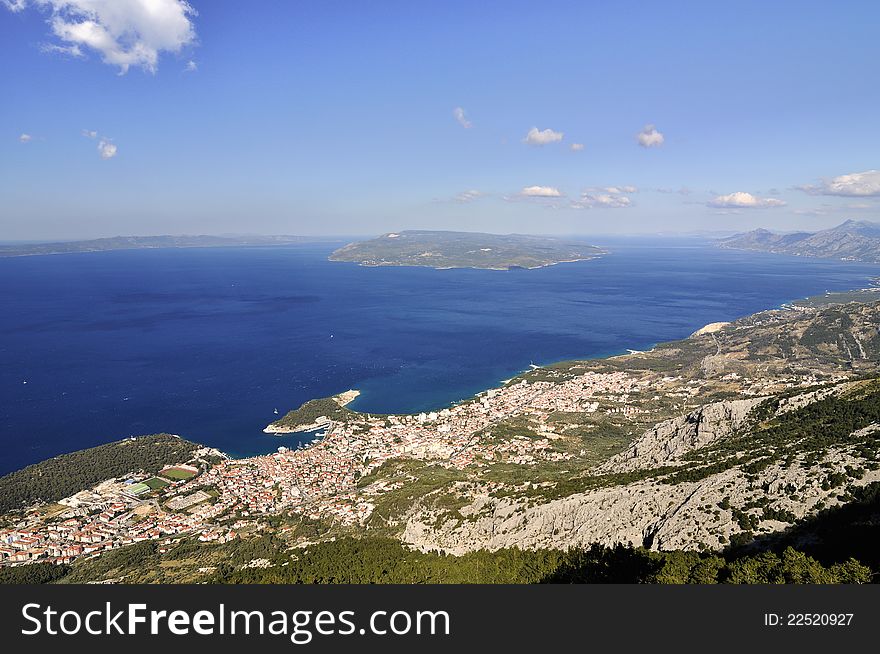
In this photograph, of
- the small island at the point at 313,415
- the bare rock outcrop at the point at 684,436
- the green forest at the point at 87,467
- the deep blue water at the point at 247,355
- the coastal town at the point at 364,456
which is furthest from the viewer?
the deep blue water at the point at 247,355

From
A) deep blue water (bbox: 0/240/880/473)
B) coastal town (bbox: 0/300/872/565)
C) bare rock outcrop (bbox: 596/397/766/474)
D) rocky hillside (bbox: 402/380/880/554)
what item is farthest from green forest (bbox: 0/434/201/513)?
bare rock outcrop (bbox: 596/397/766/474)

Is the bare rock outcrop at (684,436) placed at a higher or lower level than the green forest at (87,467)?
higher

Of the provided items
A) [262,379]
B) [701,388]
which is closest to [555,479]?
[701,388]

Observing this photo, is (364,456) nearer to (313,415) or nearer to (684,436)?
(313,415)

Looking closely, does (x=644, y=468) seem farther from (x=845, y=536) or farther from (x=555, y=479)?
(x=845, y=536)

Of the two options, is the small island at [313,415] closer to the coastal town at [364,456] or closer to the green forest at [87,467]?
the coastal town at [364,456]

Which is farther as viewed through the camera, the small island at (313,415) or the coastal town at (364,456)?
the small island at (313,415)

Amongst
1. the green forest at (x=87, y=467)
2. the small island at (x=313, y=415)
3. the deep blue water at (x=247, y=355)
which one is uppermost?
the deep blue water at (x=247, y=355)

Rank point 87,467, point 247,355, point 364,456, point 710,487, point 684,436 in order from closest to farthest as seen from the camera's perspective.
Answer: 1. point 710,487
2. point 684,436
3. point 87,467
4. point 364,456
5. point 247,355

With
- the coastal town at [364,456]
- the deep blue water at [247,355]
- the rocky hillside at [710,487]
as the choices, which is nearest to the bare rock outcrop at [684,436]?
the rocky hillside at [710,487]

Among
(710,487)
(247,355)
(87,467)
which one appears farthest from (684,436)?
(247,355)

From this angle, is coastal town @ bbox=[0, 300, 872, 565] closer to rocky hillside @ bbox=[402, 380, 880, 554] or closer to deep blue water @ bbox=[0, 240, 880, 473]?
deep blue water @ bbox=[0, 240, 880, 473]
